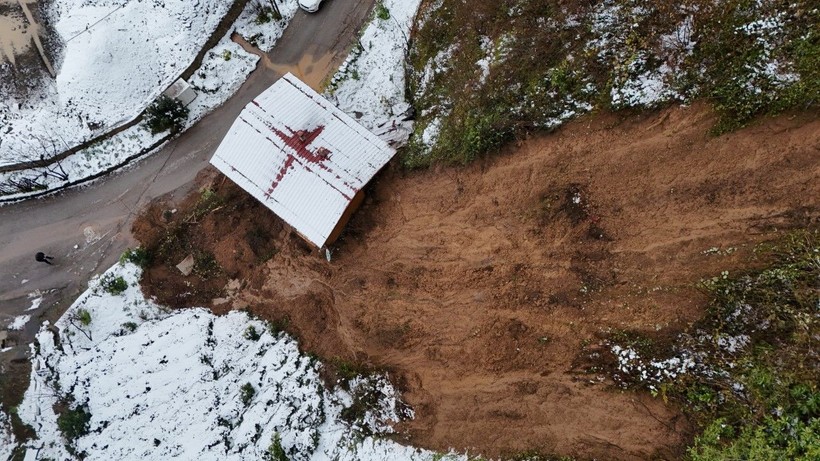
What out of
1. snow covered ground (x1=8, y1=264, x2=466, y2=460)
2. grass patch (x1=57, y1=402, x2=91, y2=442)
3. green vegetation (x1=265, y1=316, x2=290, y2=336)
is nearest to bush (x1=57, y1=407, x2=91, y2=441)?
grass patch (x1=57, y1=402, x2=91, y2=442)

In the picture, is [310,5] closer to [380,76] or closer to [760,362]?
[380,76]

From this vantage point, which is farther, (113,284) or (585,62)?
(113,284)

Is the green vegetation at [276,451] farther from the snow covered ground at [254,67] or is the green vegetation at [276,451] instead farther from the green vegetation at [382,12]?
the green vegetation at [382,12]

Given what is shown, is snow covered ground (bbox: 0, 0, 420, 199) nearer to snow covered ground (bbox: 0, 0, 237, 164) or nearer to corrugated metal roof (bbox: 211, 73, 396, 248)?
snow covered ground (bbox: 0, 0, 237, 164)

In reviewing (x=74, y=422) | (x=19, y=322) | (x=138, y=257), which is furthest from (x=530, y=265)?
(x=19, y=322)

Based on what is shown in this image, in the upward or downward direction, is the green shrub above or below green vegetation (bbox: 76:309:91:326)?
below

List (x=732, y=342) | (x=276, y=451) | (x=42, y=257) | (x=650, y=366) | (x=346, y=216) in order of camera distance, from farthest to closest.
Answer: (x=42, y=257), (x=346, y=216), (x=276, y=451), (x=650, y=366), (x=732, y=342)

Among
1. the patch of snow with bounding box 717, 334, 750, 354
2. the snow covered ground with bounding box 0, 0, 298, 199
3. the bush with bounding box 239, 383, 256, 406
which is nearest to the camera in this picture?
the patch of snow with bounding box 717, 334, 750, 354
